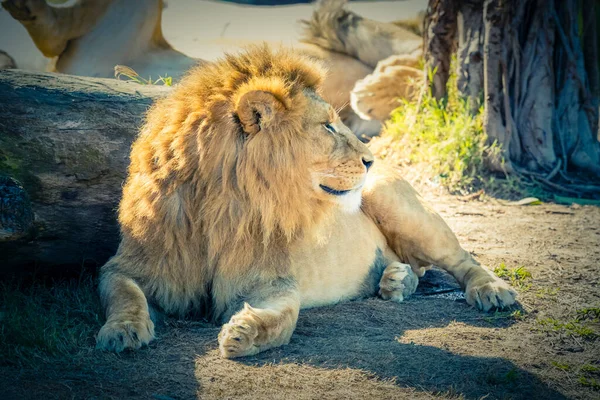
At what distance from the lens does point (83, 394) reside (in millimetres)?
2389

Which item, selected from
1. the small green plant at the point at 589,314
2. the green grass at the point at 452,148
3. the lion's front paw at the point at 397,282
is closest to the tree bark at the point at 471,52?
the green grass at the point at 452,148

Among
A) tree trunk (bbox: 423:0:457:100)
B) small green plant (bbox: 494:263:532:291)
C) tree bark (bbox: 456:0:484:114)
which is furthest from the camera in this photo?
tree trunk (bbox: 423:0:457:100)

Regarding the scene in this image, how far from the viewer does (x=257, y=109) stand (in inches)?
118

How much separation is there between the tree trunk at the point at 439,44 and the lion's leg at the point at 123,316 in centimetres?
562

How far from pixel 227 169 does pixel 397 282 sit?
1.48 metres

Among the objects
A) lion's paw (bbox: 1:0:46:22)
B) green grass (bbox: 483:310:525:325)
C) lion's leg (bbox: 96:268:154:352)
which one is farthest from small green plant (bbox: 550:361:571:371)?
lion's paw (bbox: 1:0:46:22)

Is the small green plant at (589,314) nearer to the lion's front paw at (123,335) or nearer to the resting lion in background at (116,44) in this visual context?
the lion's front paw at (123,335)

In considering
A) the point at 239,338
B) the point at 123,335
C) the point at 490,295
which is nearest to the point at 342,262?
the point at 490,295

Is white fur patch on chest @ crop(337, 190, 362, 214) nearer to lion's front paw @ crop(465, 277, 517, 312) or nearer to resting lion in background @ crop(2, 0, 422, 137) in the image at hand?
lion's front paw @ crop(465, 277, 517, 312)

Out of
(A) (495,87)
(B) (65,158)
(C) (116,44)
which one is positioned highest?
(B) (65,158)

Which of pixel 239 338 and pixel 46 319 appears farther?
pixel 46 319

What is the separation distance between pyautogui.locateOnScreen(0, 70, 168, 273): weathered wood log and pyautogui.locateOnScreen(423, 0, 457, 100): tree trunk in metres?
4.76

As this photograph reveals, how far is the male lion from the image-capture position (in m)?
3.03

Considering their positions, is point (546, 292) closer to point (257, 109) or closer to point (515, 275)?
point (515, 275)
